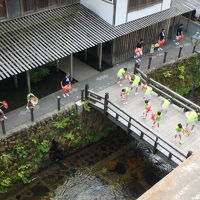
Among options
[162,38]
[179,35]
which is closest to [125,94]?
[162,38]

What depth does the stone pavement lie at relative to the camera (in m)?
20.2

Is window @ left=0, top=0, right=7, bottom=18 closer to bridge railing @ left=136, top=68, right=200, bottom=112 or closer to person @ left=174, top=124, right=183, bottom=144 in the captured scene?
bridge railing @ left=136, top=68, right=200, bottom=112

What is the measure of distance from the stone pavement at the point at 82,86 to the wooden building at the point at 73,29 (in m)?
1.05

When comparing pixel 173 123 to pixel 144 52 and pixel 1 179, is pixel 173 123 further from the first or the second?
pixel 1 179

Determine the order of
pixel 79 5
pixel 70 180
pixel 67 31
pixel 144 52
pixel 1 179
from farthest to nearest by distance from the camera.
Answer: pixel 144 52 < pixel 79 5 < pixel 67 31 < pixel 70 180 < pixel 1 179

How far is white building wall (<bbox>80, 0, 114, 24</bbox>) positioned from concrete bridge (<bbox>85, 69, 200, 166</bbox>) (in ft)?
13.7

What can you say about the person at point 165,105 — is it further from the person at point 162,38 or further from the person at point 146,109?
the person at point 162,38

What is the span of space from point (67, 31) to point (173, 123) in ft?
28.9

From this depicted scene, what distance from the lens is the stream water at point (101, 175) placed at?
20.0 meters

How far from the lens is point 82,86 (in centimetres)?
2344

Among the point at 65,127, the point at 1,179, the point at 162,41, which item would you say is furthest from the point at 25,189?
the point at 162,41

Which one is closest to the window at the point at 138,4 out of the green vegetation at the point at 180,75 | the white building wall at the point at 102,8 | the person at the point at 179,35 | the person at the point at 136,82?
the white building wall at the point at 102,8

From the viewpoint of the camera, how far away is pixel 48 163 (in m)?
21.2

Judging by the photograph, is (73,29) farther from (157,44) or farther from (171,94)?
(171,94)
